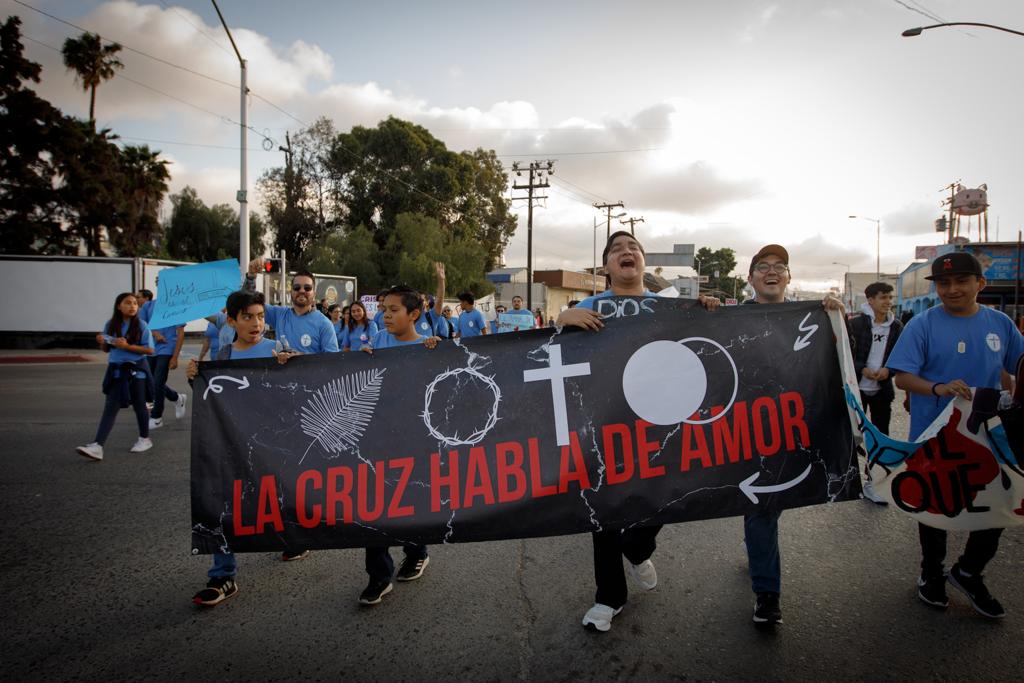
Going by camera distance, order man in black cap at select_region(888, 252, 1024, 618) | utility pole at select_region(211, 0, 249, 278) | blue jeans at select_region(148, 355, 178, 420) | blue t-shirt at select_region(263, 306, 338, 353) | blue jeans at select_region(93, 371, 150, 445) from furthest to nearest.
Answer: utility pole at select_region(211, 0, 249, 278) < blue jeans at select_region(148, 355, 178, 420) < blue jeans at select_region(93, 371, 150, 445) < blue t-shirt at select_region(263, 306, 338, 353) < man in black cap at select_region(888, 252, 1024, 618)

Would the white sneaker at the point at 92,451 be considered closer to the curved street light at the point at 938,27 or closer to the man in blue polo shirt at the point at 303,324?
the man in blue polo shirt at the point at 303,324

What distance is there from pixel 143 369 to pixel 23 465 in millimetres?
1357

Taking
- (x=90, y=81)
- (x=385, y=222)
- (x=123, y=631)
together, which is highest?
(x=90, y=81)

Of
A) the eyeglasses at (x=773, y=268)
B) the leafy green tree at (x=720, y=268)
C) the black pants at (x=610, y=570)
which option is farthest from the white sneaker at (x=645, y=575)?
the leafy green tree at (x=720, y=268)

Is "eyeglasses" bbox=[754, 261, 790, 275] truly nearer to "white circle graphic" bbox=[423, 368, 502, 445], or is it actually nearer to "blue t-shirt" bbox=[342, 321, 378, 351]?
"white circle graphic" bbox=[423, 368, 502, 445]

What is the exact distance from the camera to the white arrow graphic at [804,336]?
3.00 m

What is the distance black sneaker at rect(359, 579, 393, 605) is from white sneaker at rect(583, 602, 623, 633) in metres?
1.11

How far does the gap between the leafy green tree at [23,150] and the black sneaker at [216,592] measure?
33.0m

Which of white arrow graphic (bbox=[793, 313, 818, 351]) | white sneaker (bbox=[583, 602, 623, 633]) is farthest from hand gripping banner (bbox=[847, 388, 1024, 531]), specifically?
white sneaker (bbox=[583, 602, 623, 633])

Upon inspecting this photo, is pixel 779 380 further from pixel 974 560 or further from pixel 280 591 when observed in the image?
pixel 280 591

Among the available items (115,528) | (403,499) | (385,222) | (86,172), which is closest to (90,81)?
(86,172)

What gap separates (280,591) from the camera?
3.21 metres

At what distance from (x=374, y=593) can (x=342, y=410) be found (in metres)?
1.02

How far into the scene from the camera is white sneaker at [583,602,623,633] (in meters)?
2.75
